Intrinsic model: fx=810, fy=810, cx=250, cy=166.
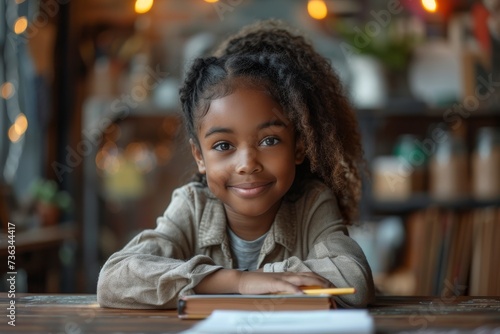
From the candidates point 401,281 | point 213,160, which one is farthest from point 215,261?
point 401,281

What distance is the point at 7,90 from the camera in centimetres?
350

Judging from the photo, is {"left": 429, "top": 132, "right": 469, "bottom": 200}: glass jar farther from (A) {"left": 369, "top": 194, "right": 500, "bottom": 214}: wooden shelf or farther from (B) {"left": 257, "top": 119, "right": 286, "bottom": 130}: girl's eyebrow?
(B) {"left": 257, "top": 119, "right": 286, "bottom": 130}: girl's eyebrow

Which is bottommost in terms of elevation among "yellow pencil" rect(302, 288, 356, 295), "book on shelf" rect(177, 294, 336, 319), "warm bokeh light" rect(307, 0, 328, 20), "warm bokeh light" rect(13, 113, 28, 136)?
"book on shelf" rect(177, 294, 336, 319)

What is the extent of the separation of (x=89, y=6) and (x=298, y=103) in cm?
302

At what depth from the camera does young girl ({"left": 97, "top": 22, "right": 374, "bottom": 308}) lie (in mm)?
1381

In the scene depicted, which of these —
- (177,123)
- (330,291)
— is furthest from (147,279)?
(177,123)

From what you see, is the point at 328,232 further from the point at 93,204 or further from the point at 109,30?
the point at 109,30

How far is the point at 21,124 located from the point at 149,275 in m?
2.48

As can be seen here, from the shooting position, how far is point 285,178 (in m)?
1.48

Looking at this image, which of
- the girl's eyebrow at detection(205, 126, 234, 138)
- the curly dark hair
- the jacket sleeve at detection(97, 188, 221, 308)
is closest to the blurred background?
the curly dark hair

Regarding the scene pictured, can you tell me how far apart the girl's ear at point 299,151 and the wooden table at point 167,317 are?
12.0 inches

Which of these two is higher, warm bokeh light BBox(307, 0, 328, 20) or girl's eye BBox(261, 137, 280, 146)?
warm bokeh light BBox(307, 0, 328, 20)

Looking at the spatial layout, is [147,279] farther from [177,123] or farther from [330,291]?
[177,123]

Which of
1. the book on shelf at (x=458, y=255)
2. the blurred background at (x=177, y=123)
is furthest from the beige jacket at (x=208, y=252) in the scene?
the book on shelf at (x=458, y=255)
